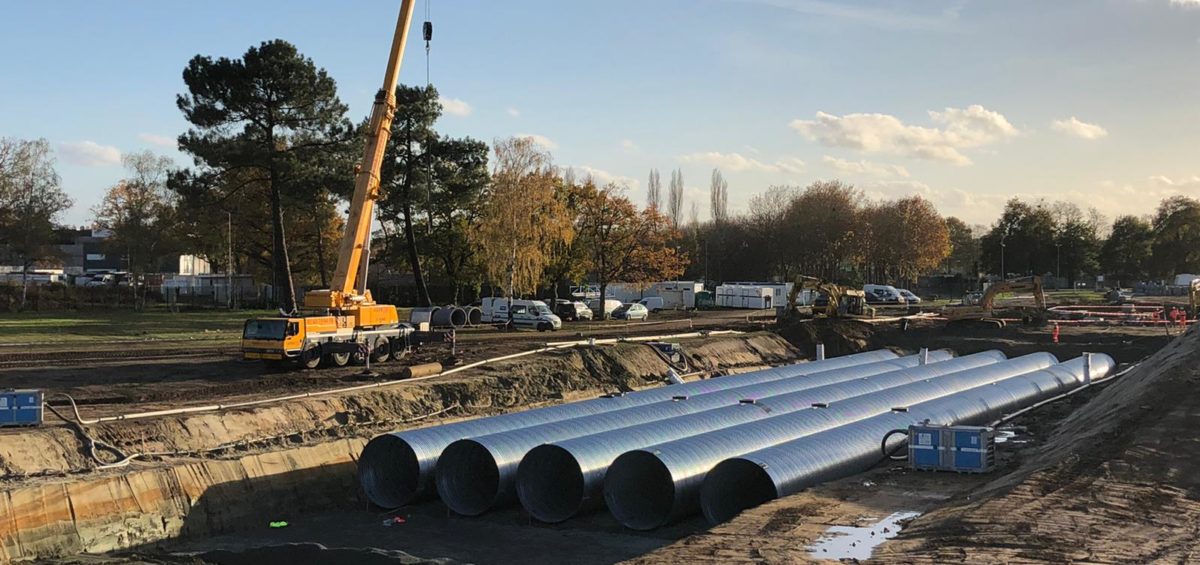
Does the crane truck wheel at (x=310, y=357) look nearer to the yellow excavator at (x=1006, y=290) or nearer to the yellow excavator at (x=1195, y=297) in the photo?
the yellow excavator at (x=1006, y=290)

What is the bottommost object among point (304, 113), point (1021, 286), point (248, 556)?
point (248, 556)

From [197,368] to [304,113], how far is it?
17901 mm

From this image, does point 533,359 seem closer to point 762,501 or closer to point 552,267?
point 762,501

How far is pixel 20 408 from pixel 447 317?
2141 cm

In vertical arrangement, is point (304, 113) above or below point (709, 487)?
above

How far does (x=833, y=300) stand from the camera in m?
51.5

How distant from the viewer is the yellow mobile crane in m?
29.1

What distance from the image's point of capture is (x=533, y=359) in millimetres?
34656

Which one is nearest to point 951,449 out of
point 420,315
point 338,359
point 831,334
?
point 338,359

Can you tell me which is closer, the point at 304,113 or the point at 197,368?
the point at 197,368

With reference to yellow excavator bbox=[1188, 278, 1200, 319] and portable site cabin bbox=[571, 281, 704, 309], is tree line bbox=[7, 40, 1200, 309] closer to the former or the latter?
portable site cabin bbox=[571, 281, 704, 309]

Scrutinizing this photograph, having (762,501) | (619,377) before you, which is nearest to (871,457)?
(762,501)

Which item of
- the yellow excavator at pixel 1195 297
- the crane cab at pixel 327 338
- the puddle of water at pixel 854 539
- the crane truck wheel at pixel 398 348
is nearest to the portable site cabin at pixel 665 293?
the yellow excavator at pixel 1195 297

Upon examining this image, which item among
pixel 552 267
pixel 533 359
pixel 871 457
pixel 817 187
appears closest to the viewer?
pixel 871 457
